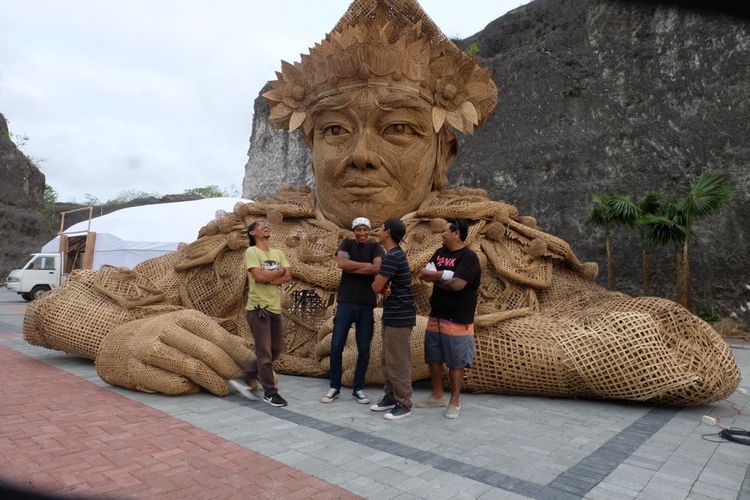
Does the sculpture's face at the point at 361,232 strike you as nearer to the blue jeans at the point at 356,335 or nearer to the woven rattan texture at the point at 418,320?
the blue jeans at the point at 356,335


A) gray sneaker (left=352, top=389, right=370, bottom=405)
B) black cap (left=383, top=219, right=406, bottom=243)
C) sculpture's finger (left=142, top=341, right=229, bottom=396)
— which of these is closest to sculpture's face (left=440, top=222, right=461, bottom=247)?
black cap (left=383, top=219, right=406, bottom=243)

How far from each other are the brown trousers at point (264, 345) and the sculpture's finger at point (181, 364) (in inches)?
10.1

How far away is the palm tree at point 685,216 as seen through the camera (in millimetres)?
9773

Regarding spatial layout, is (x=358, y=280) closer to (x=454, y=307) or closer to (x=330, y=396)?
(x=454, y=307)

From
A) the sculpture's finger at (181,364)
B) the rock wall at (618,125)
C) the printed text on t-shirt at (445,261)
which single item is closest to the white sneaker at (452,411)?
the printed text on t-shirt at (445,261)

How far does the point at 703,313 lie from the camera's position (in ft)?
39.2

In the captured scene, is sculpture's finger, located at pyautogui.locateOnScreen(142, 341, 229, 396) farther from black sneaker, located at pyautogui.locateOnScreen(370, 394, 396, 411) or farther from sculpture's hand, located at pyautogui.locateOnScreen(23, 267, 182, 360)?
black sneaker, located at pyautogui.locateOnScreen(370, 394, 396, 411)

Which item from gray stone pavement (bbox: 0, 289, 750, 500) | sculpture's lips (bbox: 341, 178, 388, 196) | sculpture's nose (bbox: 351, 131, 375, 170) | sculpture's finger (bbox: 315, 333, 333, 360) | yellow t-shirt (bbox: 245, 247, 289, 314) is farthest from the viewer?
sculpture's lips (bbox: 341, 178, 388, 196)

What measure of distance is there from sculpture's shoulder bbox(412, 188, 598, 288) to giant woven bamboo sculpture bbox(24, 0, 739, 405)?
0.04 ft

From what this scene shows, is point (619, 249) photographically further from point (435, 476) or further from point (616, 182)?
point (435, 476)

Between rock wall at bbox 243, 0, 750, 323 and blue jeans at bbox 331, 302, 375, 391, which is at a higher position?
rock wall at bbox 243, 0, 750, 323

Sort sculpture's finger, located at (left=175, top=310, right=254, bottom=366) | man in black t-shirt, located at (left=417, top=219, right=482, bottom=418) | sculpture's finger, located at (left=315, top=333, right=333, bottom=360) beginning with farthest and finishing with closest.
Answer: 1. sculpture's finger, located at (left=315, top=333, right=333, bottom=360)
2. sculpture's finger, located at (left=175, top=310, right=254, bottom=366)
3. man in black t-shirt, located at (left=417, top=219, right=482, bottom=418)

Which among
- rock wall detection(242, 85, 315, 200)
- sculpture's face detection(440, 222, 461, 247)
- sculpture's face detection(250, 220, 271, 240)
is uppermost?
rock wall detection(242, 85, 315, 200)

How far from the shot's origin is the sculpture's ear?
17.8 ft
